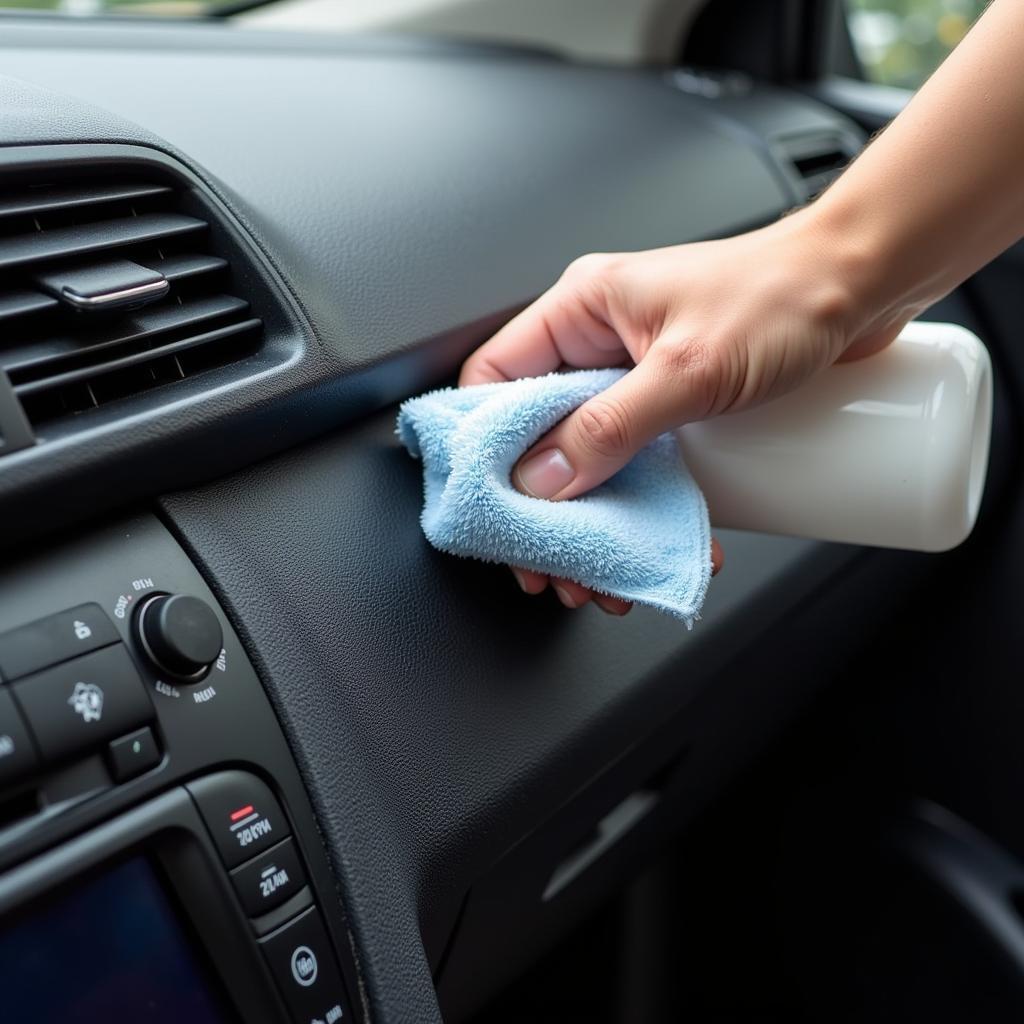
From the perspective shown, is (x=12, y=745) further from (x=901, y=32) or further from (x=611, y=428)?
(x=901, y=32)

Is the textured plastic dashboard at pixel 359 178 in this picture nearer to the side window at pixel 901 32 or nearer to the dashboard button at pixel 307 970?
the dashboard button at pixel 307 970

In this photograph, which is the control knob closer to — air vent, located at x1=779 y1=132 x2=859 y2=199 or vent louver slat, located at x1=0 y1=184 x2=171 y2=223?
vent louver slat, located at x1=0 y1=184 x2=171 y2=223

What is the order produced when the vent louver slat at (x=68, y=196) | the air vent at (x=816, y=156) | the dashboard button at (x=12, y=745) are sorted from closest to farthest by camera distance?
1. the dashboard button at (x=12, y=745)
2. the vent louver slat at (x=68, y=196)
3. the air vent at (x=816, y=156)

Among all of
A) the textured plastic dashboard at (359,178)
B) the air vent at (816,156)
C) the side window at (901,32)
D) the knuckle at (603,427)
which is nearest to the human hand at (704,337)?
the knuckle at (603,427)

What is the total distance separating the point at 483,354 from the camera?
25.1 inches

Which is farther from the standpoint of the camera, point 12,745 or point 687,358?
point 687,358

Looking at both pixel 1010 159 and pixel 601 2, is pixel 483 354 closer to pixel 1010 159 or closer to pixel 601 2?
pixel 1010 159

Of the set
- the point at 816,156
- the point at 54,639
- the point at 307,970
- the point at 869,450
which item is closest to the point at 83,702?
the point at 54,639

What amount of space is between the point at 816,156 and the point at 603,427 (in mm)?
720

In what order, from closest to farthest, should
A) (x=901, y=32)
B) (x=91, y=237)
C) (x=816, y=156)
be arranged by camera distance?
(x=91, y=237) < (x=816, y=156) < (x=901, y=32)

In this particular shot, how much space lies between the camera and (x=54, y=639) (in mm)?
432

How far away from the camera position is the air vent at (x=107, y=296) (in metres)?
0.47

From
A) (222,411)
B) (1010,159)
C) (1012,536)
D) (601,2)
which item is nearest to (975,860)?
(1012,536)

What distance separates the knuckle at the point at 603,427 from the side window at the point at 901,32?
83 cm
